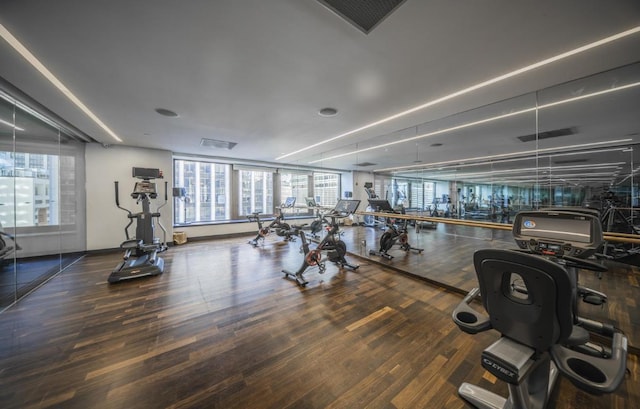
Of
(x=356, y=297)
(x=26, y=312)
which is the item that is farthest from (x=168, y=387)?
(x=26, y=312)

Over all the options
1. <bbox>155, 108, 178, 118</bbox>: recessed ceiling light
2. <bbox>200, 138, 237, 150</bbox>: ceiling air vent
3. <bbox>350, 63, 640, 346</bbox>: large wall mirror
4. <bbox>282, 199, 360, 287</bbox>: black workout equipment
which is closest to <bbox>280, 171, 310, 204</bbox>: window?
<bbox>200, 138, 237, 150</bbox>: ceiling air vent

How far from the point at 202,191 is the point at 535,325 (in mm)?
8282

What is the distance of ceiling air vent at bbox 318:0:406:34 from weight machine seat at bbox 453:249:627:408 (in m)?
1.72

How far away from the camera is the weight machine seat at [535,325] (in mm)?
1006

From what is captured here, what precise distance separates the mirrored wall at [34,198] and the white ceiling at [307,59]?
19.4 inches

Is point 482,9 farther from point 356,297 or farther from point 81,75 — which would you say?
point 81,75

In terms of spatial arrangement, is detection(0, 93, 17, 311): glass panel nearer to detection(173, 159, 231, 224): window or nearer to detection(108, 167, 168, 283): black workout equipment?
detection(108, 167, 168, 283): black workout equipment

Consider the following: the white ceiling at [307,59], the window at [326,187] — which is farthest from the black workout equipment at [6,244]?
the window at [326,187]

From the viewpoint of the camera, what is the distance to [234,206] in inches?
311

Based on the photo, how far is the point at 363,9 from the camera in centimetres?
150

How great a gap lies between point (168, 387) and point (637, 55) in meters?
5.01

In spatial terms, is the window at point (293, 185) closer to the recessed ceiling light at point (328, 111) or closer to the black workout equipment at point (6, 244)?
the recessed ceiling light at point (328, 111)

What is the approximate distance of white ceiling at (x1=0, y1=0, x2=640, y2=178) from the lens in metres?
1.55

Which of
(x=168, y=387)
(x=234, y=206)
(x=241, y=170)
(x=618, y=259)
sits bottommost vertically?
(x=168, y=387)
